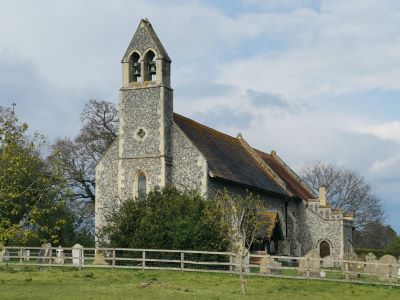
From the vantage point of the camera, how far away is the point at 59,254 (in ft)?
114

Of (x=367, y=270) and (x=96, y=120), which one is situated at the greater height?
(x=96, y=120)

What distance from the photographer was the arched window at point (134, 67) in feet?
135

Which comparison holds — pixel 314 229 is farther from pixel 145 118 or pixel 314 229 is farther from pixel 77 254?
pixel 77 254

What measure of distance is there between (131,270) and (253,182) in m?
14.4

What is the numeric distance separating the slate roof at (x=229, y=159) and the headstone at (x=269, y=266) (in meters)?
7.65

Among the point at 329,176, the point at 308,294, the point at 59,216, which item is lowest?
the point at 308,294

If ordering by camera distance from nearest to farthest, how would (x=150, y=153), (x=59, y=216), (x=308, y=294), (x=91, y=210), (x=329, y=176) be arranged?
1. (x=308, y=294)
2. (x=150, y=153)
3. (x=59, y=216)
4. (x=91, y=210)
5. (x=329, y=176)

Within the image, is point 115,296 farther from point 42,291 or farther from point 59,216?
point 59,216

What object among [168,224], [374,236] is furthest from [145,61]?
[374,236]

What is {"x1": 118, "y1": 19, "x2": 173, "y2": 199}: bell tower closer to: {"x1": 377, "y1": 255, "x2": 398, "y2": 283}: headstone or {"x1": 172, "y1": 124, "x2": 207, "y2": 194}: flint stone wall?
{"x1": 172, "y1": 124, "x2": 207, "y2": 194}: flint stone wall

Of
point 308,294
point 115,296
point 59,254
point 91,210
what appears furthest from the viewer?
point 91,210

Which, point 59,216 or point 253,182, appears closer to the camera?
point 253,182

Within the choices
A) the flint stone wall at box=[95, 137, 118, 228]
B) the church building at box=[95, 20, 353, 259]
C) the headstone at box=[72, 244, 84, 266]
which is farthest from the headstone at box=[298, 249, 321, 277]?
the flint stone wall at box=[95, 137, 118, 228]

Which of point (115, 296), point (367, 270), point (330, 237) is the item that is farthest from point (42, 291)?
point (330, 237)
